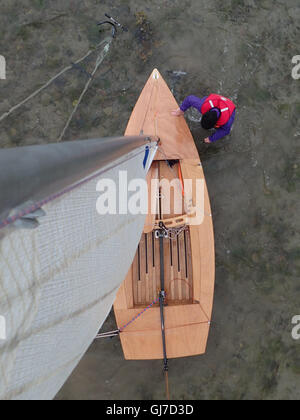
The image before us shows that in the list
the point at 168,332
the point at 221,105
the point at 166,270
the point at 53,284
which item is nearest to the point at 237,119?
the point at 221,105

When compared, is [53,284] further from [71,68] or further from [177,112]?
[71,68]

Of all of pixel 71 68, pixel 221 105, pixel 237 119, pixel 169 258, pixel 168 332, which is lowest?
pixel 168 332

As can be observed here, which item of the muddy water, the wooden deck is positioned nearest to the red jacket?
the muddy water

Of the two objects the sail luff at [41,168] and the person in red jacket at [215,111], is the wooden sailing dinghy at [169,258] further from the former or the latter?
the sail luff at [41,168]

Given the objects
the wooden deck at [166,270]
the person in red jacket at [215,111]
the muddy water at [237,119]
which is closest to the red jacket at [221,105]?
the person in red jacket at [215,111]

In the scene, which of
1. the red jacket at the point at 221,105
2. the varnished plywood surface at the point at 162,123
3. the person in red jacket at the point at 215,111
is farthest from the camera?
the varnished plywood surface at the point at 162,123

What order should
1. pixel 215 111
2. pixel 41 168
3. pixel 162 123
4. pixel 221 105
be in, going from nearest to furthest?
pixel 41 168 → pixel 215 111 → pixel 221 105 → pixel 162 123
